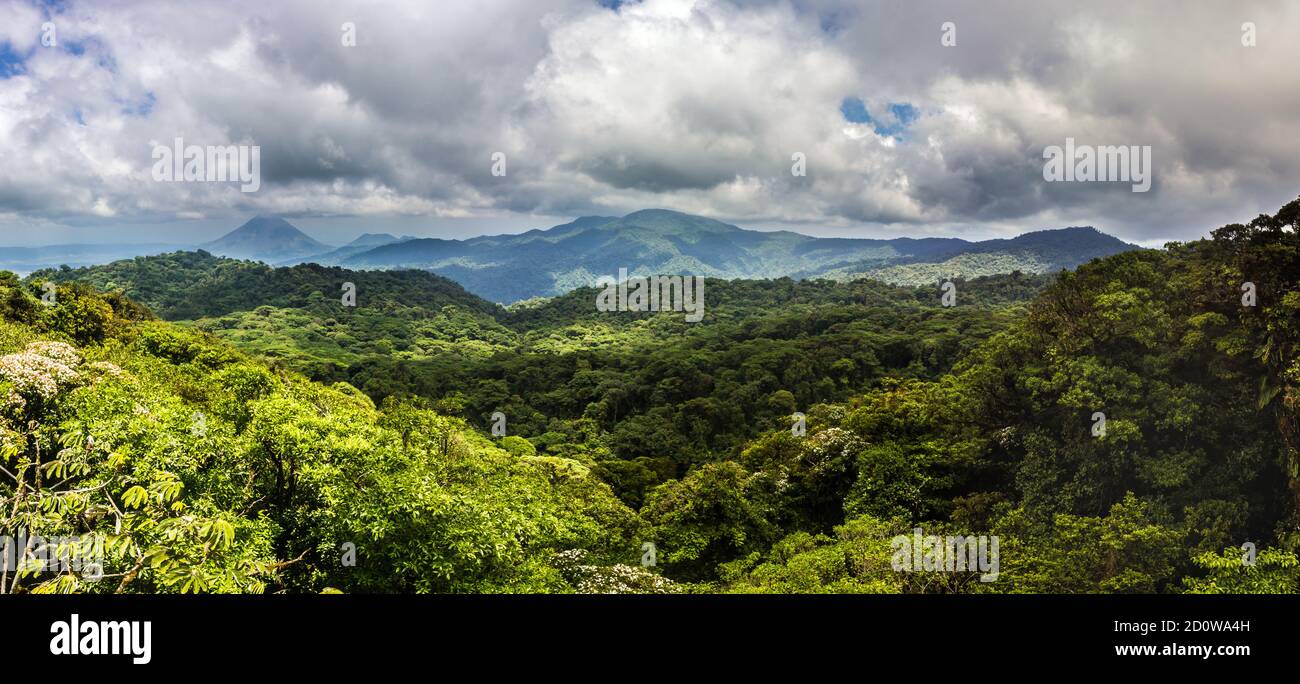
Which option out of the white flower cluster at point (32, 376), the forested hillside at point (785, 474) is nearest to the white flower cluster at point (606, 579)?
the forested hillside at point (785, 474)

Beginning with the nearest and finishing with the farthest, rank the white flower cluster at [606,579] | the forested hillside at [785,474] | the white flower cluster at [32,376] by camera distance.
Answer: the forested hillside at [785,474]
the white flower cluster at [32,376]
the white flower cluster at [606,579]

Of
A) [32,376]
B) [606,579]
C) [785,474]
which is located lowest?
[785,474]

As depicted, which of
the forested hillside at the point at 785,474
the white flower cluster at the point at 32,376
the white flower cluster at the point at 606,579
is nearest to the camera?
the forested hillside at the point at 785,474

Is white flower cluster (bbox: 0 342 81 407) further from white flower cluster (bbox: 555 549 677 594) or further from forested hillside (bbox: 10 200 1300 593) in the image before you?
white flower cluster (bbox: 555 549 677 594)

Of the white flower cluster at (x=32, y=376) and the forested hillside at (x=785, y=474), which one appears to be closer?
the forested hillside at (x=785, y=474)

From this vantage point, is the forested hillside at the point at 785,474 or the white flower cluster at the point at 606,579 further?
the white flower cluster at the point at 606,579

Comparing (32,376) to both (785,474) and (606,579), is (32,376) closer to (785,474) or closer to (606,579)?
(606,579)

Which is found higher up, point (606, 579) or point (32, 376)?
point (32, 376)

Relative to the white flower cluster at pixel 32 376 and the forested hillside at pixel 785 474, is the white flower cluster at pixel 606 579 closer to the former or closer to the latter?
the forested hillside at pixel 785 474

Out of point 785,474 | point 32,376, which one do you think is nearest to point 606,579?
point 32,376

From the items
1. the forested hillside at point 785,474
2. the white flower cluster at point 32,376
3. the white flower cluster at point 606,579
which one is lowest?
the white flower cluster at point 606,579

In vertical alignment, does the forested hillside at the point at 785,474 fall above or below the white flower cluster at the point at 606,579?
above
